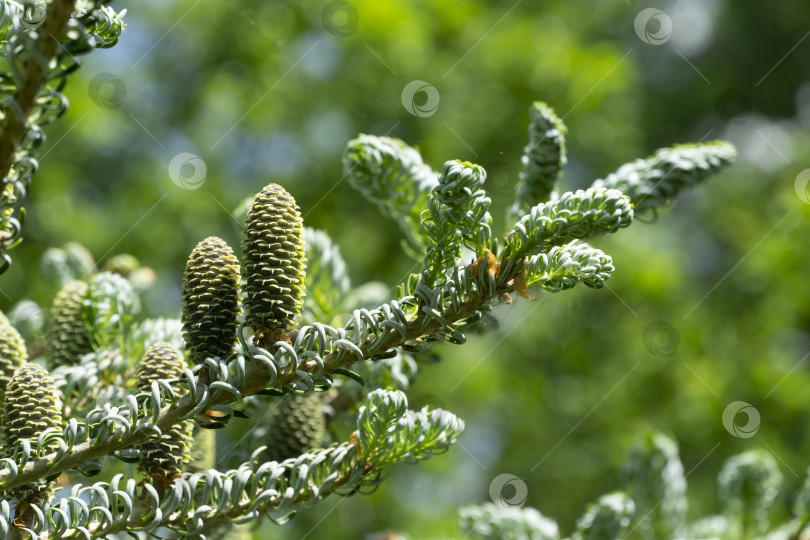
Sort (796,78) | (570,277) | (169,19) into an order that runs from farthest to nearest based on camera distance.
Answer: (796,78), (169,19), (570,277)

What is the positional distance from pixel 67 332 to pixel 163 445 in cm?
30

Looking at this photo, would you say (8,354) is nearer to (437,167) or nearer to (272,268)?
(272,268)

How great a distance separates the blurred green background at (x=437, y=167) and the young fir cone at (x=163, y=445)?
11.6 ft

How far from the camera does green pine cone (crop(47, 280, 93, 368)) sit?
29.3 inches

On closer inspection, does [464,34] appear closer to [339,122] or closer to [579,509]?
[339,122]

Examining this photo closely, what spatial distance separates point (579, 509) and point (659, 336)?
3.89 feet

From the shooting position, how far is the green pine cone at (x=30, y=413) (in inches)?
18.8

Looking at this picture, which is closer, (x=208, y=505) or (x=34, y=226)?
(x=208, y=505)

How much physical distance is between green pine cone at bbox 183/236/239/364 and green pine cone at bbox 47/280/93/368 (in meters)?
0.30

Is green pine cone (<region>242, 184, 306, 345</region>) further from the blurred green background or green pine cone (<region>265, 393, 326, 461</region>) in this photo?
the blurred green background

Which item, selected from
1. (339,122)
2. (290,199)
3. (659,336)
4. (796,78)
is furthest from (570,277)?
(796,78)

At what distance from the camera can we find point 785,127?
5969mm

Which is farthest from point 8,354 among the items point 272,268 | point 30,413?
point 272,268

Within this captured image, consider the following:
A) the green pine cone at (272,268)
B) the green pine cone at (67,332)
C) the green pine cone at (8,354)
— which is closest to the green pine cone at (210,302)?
the green pine cone at (272,268)
